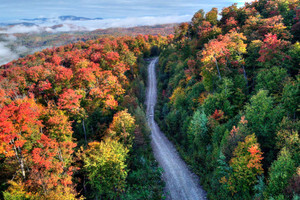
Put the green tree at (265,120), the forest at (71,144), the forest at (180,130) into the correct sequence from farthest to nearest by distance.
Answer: the green tree at (265,120)
the forest at (71,144)
the forest at (180,130)

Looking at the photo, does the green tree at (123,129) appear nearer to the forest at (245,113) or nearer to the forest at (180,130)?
the forest at (180,130)

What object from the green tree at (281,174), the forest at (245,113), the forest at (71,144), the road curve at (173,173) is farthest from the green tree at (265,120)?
the forest at (71,144)

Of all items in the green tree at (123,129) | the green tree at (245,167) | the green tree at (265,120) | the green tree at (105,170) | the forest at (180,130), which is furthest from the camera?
the green tree at (123,129)

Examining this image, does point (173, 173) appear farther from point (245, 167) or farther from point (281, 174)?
point (281, 174)

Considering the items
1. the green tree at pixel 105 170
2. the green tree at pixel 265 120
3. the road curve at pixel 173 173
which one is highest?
the green tree at pixel 265 120

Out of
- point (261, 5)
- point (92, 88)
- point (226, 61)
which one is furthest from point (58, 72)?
point (261, 5)

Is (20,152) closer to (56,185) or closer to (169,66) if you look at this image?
(56,185)

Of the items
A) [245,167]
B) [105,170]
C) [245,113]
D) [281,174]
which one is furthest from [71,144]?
[245,113]
